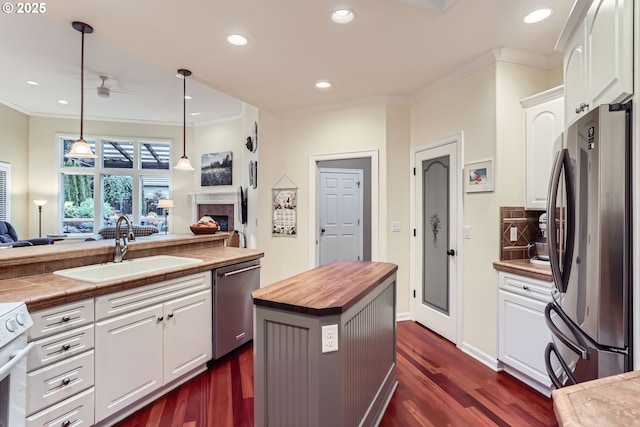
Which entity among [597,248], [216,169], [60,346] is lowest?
[60,346]

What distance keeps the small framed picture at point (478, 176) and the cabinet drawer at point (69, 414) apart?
317 cm

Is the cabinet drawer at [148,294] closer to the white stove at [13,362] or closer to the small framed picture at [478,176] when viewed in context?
the white stove at [13,362]

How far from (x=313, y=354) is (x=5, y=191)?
803cm

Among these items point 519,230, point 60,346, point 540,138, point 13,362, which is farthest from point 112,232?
point 540,138

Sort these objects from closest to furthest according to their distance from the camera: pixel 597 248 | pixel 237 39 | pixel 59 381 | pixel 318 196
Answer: pixel 597 248, pixel 59 381, pixel 237 39, pixel 318 196

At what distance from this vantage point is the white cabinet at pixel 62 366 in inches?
61.5

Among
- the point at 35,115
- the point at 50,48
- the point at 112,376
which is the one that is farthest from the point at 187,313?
the point at 35,115

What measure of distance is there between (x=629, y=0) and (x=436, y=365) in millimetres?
2639

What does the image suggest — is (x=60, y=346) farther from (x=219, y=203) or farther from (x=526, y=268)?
(x=219, y=203)

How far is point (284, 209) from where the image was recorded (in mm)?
4445

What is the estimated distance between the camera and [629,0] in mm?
1188

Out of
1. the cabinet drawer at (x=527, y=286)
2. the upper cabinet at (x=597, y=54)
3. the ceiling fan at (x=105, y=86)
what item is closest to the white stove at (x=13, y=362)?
the upper cabinet at (x=597, y=54)

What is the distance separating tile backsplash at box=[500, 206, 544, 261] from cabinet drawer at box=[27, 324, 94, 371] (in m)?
3.01

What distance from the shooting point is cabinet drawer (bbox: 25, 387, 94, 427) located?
1580mm
